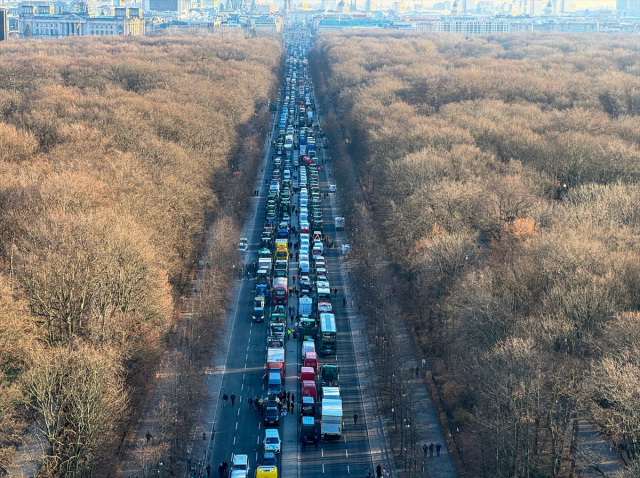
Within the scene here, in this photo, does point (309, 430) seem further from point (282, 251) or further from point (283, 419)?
point (282, 251)

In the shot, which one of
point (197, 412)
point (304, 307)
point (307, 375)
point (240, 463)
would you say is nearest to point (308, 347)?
point (307, 375)

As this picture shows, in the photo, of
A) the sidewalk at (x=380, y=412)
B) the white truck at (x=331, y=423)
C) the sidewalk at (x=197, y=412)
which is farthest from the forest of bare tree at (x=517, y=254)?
the sidewalk at (x=197, y=412)

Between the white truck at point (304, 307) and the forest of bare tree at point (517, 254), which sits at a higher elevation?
the forest of bare tree at point (517, 254)

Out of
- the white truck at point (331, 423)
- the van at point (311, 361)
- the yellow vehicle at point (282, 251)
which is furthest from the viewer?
the yellow vehicle at point (282, 251)

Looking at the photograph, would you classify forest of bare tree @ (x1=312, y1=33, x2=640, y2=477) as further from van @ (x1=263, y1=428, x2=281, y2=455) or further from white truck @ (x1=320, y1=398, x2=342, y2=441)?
van @ (x1=263, y1=428, x2=281, y2=455)

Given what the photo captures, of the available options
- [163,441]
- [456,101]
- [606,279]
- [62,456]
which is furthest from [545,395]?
[456,101]

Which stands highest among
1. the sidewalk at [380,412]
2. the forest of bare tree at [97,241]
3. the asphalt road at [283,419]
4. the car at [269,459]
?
the forest of bare tree at [97,241]

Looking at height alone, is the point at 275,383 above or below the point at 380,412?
above

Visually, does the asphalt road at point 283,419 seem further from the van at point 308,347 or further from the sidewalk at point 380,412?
the van at point 308,347
